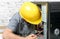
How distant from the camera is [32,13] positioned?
0.81 metres

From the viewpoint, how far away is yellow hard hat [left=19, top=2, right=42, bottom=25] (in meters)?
0.81

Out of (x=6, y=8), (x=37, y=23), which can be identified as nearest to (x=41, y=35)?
(x=37, y=23)

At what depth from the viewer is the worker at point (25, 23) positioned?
2.65 ft

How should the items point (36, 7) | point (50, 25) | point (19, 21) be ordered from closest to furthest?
point (50, 25), point (36, 7), point (19, 21)

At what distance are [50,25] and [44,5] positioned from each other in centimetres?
9

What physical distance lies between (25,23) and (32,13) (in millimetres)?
109

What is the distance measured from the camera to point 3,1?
3.86 ft

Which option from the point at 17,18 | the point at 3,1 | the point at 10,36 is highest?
the point at 3,1

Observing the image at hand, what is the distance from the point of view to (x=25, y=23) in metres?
0.90

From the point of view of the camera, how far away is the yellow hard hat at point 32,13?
81 cm

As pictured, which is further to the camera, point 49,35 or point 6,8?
point 6,8

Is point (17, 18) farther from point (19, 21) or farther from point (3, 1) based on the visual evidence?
point (3, 1)

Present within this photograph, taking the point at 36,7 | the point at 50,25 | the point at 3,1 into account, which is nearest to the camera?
the point at 50,25

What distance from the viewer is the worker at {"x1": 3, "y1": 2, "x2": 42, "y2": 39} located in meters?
0.81
